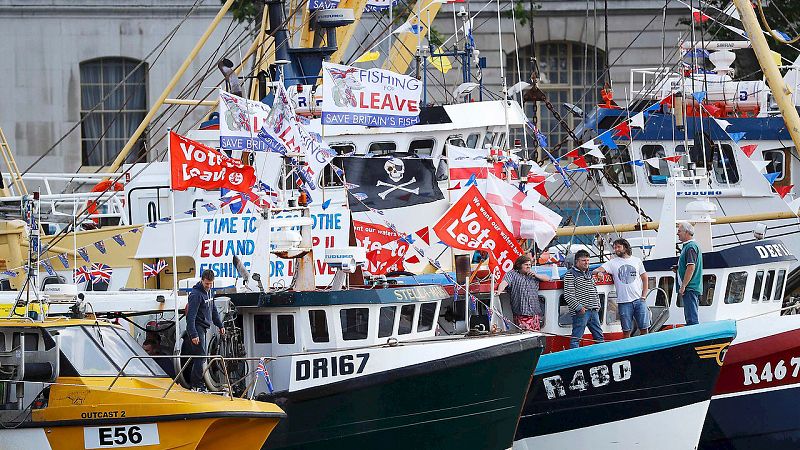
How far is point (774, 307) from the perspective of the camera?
79.8ft

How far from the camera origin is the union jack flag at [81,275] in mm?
24700

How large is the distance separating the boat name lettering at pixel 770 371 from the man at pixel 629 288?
1726mm

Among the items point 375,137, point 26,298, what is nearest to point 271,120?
point 26,298

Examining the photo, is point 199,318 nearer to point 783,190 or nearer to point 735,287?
point 735,287

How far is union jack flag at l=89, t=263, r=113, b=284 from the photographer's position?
2502cm

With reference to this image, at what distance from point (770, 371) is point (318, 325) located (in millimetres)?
6696

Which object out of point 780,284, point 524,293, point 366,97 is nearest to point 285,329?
point 524,293

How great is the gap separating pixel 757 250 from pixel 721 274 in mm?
619

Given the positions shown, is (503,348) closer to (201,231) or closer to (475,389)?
(475,389)

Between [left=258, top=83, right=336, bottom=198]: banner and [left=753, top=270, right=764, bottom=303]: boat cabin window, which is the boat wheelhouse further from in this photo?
[left=753, top=270, right=764, bottom=303]: boat cabin window

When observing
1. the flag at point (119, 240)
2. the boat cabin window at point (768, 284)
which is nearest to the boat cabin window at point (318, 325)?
the flag at point (119, 240)

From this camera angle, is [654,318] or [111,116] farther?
[111,116]

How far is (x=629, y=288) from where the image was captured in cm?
2259

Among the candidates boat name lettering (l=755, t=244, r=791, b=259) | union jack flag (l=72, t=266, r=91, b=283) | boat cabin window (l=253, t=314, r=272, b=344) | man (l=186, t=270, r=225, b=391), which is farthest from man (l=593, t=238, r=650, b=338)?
union jack flag (l=72, t=266, r=91, b=283)
